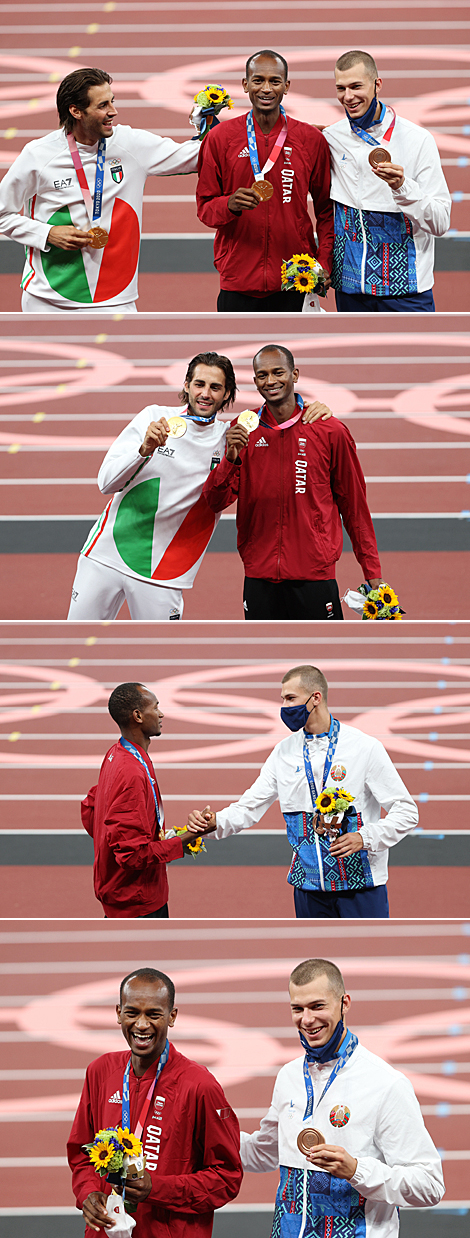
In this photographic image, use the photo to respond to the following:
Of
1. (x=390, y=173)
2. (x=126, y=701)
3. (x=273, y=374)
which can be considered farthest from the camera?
(x=390, y=173)

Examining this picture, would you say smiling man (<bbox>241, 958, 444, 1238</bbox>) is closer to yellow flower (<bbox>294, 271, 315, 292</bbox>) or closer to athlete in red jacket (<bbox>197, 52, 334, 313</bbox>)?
yellow flower (<bbox>294, 271, 315, 292</bbox>)

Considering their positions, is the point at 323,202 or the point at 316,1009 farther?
the point at 323,202

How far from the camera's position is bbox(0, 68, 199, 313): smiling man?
602 cm

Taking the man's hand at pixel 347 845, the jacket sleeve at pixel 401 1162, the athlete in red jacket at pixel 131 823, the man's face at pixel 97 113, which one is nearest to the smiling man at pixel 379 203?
the man's face at pixel 97 113

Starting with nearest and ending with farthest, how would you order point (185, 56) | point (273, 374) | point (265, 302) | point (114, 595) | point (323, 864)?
point (323, 864), point (273, 374), point (114, 595), point (265, 302), point (185, 56)

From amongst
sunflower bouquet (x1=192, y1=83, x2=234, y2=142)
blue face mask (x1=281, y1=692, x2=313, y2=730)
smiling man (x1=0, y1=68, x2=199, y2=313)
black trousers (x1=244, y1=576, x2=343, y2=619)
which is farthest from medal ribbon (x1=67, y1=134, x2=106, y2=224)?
blue face mask (x1=281, y1=692, x2=313, y2=730)

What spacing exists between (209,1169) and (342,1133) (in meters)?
0.35

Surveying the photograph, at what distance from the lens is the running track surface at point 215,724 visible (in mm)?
5613

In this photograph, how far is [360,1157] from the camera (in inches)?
141

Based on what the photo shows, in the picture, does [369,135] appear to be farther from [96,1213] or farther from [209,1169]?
[96,1213]

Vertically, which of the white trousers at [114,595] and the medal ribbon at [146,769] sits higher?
the white trousers at [114,595]

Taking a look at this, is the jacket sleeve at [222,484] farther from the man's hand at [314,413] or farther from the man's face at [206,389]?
the man's hand at [314,413]

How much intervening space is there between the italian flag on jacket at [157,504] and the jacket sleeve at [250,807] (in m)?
0.84

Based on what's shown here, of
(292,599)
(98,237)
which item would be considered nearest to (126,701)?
(292,599)
